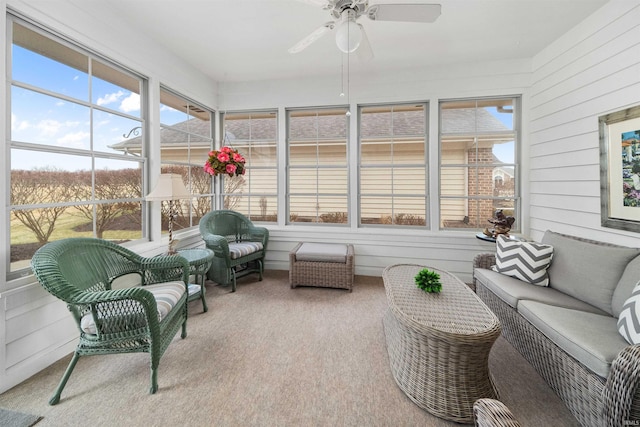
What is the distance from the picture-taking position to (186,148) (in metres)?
3.74

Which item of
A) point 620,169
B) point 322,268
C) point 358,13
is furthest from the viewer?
point 322,268

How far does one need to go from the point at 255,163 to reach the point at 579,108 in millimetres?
4007

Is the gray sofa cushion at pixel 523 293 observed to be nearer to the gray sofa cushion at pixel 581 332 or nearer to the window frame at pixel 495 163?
the gray sofa cushion at pixel 581 332

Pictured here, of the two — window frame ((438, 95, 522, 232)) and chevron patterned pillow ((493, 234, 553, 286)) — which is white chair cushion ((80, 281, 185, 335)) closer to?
chevron patterned pillow ((493, 234, 553, 286))

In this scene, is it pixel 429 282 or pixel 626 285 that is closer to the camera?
pixel 626 285

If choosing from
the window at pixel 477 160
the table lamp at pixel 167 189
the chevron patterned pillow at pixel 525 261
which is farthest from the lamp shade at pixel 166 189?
the window at pixel 477 160

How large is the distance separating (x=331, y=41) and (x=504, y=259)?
291cm

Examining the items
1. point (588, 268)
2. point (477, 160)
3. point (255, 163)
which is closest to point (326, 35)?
point (255, 163)

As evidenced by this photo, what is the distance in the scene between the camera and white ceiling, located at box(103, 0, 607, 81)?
2477mm

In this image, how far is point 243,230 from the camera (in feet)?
13.3

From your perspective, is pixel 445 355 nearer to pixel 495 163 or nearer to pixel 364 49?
pixel 364 49

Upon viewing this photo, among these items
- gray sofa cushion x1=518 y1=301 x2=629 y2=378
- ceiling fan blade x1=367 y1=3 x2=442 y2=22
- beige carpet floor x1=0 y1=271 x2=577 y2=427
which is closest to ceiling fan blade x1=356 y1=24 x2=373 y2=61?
ceiling fan blade x1=367 y1=3 x2=442 y2=22

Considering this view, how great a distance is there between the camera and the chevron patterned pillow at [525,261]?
240 centimetres

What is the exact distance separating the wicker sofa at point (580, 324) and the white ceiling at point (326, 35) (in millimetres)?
2131
